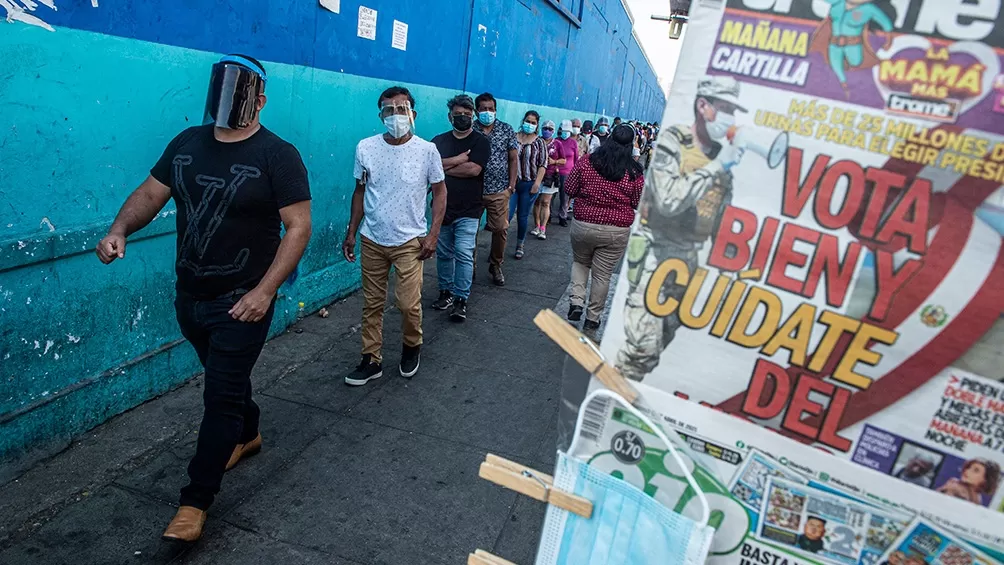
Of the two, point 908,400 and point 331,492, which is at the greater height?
point 908,400

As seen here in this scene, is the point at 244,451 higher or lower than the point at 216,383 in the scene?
lower

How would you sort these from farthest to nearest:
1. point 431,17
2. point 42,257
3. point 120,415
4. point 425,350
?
point 431,17
point 425,350
point 120,415
point 42,257

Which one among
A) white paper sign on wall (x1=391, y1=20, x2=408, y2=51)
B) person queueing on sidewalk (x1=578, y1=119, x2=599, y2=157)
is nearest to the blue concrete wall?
white paper sign on wall (x1=391, y1=20, x2=408, y2=51)

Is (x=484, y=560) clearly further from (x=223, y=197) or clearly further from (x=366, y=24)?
(x=366, y=24)

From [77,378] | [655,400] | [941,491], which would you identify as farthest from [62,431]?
[941,491]

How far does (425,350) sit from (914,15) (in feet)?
14.5

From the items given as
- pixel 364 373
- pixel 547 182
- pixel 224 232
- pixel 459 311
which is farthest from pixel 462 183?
pixel 547 182

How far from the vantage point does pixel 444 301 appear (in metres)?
6.42

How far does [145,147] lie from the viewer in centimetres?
378

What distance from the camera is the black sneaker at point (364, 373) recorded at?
4.66 meters

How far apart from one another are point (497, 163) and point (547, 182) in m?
→ 3.27

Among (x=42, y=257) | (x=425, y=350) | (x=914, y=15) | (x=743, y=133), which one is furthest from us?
(x=425, y=350)

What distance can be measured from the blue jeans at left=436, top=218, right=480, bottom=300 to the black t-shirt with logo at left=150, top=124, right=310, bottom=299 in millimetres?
2999

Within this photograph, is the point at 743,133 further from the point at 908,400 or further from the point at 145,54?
the point at 145,54
